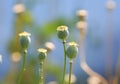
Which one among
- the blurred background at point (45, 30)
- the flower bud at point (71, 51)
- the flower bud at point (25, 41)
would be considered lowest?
the blurred background at point (45, 30)

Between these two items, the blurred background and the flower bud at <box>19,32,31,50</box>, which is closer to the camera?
the flower bud at <box>19,32,31,50</box>

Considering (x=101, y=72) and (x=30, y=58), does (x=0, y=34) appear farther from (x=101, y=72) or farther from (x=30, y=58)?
(x=101, y=72)

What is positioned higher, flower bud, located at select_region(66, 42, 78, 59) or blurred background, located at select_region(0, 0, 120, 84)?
flower bud, located at select_region(66, 42, 78, 59)

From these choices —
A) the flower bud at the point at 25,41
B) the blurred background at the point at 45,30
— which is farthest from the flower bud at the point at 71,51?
the blurred background at the point at 45,30

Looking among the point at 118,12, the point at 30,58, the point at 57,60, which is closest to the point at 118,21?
the point at 118,12

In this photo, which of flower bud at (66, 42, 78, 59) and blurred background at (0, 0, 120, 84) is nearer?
flower bud at (66, 42, 78, 59)

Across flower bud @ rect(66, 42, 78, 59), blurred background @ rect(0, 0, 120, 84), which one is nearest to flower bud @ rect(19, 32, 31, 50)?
flower bud @ rect(66, 42, 78, 59)

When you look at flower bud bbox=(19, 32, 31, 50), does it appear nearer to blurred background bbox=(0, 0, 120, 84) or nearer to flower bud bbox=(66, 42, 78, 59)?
flower bud bbox=(66, 42, 78, 59)

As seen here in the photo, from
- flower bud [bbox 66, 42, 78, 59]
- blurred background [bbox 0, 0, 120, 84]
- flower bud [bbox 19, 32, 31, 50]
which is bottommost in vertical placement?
blurred background [bbox 0, 0, 120, 84]

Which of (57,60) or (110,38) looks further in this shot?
(57,60)

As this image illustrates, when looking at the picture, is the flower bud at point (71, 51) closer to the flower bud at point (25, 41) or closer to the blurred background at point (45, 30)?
the flower bud at point (25, 41)

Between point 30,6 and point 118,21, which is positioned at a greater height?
point 30,6
